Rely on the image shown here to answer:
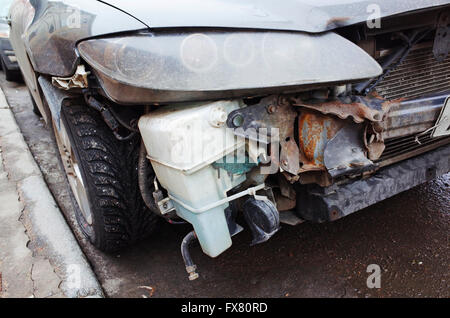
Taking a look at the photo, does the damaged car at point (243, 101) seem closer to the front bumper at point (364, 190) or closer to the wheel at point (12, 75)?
the front bumper at point (364, 190)

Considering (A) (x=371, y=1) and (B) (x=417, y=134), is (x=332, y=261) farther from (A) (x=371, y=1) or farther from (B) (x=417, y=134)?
(A) (x=371, y=1)

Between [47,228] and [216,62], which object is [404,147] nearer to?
[216,62]

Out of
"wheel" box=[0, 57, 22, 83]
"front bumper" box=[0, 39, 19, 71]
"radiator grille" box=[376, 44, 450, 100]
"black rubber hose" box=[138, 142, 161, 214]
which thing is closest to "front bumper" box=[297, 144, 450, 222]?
"radiator grille" box=[376, 44, 450, 100]

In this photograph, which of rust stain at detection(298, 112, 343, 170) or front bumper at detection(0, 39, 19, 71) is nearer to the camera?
rust stain at detection(298, 112, 343, 170)

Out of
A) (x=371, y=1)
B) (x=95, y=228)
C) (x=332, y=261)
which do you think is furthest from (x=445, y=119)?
(x=95, y=228)

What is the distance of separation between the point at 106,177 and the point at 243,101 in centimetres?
80

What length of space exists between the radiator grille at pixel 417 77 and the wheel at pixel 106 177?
1.25 m

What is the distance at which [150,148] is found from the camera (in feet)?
4.64

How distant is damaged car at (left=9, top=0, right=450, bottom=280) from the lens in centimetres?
126

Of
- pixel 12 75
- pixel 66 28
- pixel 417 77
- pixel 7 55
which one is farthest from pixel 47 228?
pixel 12 75

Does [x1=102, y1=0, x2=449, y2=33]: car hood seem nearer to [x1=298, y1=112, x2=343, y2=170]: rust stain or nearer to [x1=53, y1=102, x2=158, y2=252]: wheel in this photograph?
[x1=298, y1=112, x2=343, y2=170]: rust stain

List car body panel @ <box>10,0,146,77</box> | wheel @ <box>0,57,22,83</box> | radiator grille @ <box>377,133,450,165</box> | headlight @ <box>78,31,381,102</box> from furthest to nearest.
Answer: wheel @ <box>0,57,22,83</box>, radiator grille @ <box>377,133,450,165</box>, car body panel @ <box>10,0,146,77</box>, headlight @ <box>78,31,381,102</box>

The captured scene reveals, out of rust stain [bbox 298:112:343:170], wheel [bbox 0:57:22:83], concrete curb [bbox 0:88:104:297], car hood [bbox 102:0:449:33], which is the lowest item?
concrete curb [bbox 0:88:104:297]
